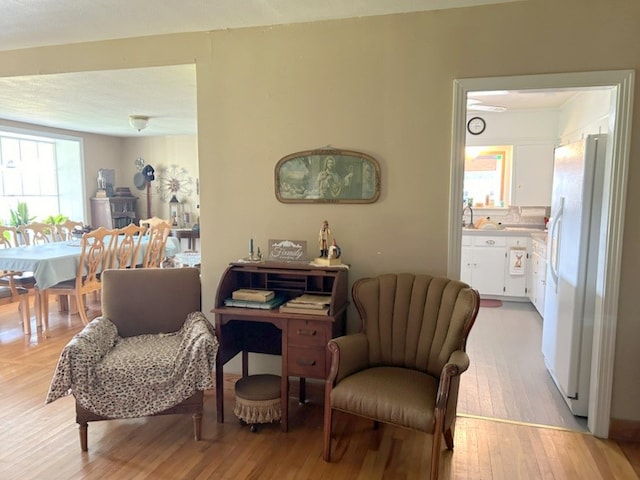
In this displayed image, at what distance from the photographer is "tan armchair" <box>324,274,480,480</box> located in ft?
6.76

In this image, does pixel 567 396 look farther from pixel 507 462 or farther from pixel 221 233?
pixel 221 233

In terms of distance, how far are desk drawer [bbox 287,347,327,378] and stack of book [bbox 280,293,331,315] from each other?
21 cm

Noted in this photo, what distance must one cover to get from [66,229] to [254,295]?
14.7 ft

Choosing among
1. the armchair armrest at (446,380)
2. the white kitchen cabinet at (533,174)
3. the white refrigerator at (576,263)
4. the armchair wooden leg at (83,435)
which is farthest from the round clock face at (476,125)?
the armchair wooden leg at (83,435)

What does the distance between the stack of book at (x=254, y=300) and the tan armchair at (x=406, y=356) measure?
1.60 ft

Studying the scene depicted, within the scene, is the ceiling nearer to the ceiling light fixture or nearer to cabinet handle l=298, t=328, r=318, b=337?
the ceiling light fixture

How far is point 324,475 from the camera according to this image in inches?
85.9

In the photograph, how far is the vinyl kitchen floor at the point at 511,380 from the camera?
2.81m

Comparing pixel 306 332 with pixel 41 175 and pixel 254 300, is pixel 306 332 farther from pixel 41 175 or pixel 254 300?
pixel 41 175

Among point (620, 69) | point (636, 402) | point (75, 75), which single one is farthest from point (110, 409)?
point (620, 69)

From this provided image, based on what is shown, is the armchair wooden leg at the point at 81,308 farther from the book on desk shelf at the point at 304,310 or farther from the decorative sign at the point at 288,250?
the book on desk shelf at the point at 304,310

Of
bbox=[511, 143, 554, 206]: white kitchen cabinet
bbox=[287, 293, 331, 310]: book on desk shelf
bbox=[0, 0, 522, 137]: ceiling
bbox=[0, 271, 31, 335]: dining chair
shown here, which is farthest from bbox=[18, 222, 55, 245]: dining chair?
bbox=[511, 143, 554, 206]: white kitchen cabinet

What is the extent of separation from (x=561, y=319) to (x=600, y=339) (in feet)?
1.66

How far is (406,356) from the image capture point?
2.50 metres
